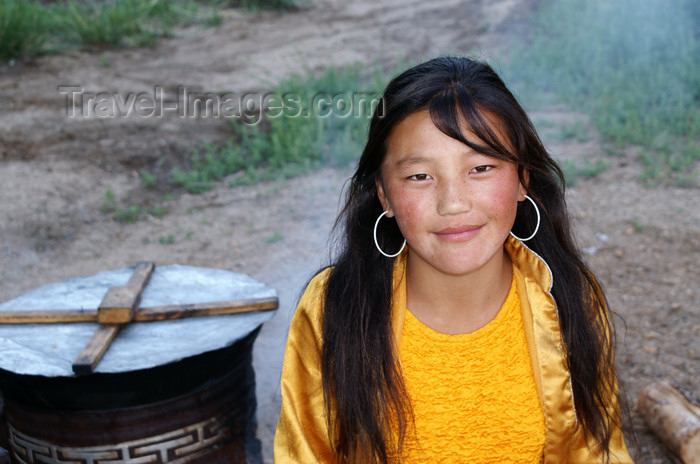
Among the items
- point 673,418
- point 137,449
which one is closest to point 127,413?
point 137,449

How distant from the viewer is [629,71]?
24.0 feet

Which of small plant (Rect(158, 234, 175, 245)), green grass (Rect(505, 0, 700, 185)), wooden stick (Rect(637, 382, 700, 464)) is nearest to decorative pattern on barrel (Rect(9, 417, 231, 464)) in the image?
wooden stick (Rect(637, 382, 700, 464))

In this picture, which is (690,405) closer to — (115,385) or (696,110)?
(115,385)

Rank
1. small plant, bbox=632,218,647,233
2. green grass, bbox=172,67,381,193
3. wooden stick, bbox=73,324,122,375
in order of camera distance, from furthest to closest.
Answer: green grass, bbox=172,67,381,193 < small plant, bbox=632,218,647,233 < wooden stick, bbox=73,324,122,375

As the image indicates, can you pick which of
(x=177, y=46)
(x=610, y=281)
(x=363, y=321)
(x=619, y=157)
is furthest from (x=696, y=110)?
(x=177, y=46)

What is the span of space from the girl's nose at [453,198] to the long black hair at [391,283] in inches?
4.0

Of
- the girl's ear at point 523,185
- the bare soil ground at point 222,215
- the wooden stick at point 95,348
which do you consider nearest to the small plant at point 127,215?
the bare soil ground at point 222,215

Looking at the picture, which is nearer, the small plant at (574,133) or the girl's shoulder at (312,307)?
the girl's shoulder at (312,307)

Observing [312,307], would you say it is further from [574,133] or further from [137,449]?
[574,133]

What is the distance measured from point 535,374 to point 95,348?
125 cm

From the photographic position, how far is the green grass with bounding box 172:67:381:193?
5.46m

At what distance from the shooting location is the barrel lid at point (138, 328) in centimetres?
192

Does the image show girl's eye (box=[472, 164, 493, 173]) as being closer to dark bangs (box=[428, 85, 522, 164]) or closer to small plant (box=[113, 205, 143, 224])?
dark bangs (box=[428, 85, 522, 164])

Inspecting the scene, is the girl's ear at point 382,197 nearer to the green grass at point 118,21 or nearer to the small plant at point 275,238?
the small plant at point 275,238
